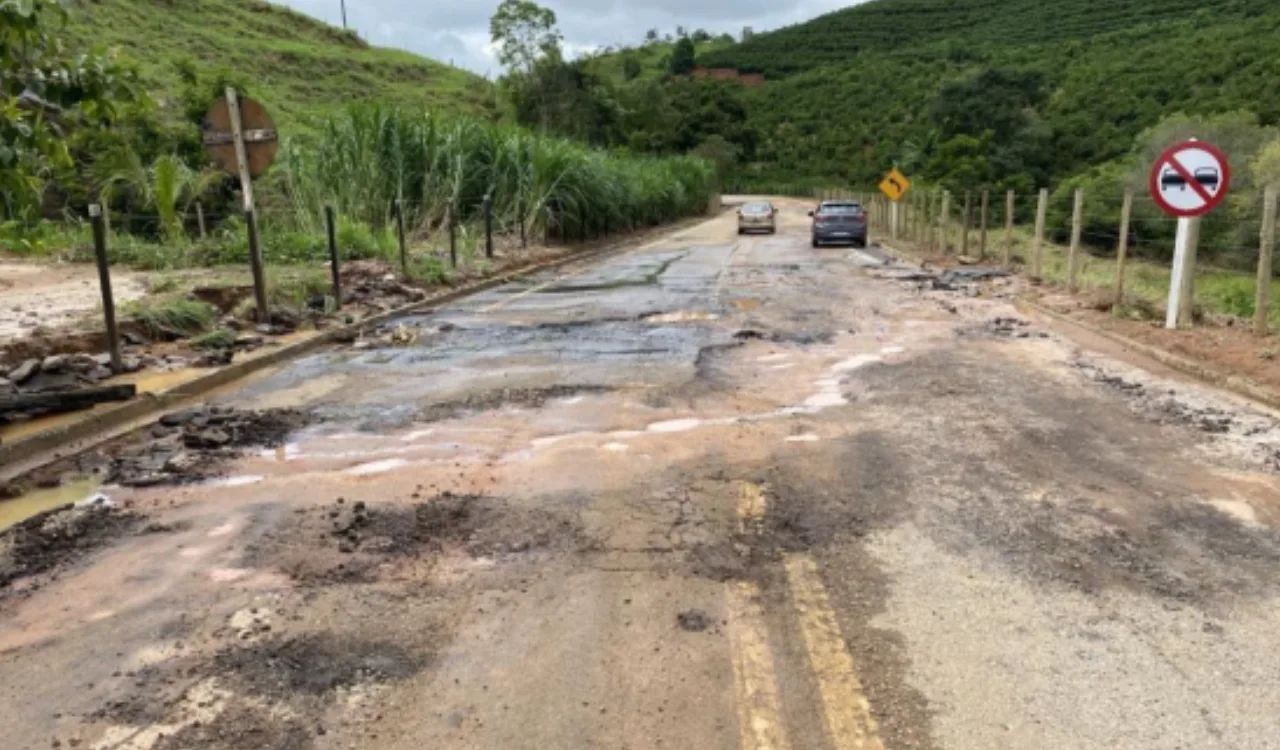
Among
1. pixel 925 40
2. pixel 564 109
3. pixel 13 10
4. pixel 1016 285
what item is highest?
pixel 925 40

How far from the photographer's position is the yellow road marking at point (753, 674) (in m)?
3.07

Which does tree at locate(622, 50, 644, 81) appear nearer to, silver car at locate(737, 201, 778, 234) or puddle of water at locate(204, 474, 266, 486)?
silver car at locate(737, 201, 778, 234)

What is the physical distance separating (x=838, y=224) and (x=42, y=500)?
28.2m

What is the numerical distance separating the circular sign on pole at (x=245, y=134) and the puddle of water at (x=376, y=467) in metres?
6.62

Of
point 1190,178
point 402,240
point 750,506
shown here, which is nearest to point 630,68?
point 402,240

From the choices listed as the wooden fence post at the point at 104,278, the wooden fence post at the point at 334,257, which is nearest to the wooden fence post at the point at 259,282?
the wooden fence post at the point at 334,257

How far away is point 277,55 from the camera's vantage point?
190 ft

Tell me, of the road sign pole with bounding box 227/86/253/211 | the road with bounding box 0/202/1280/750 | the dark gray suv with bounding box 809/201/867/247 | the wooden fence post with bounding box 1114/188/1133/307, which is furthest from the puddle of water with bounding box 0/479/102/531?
the dark gray suv with bounding box 809/201/867/247

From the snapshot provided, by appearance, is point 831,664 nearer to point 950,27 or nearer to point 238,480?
point 238,480

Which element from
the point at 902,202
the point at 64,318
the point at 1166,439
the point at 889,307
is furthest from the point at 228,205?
the point at 1166,439

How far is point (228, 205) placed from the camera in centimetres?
2750

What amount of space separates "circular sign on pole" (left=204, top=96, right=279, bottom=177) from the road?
170 inches

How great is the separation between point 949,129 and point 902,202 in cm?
3612

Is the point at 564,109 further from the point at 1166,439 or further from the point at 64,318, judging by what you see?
the point at 1166,439
